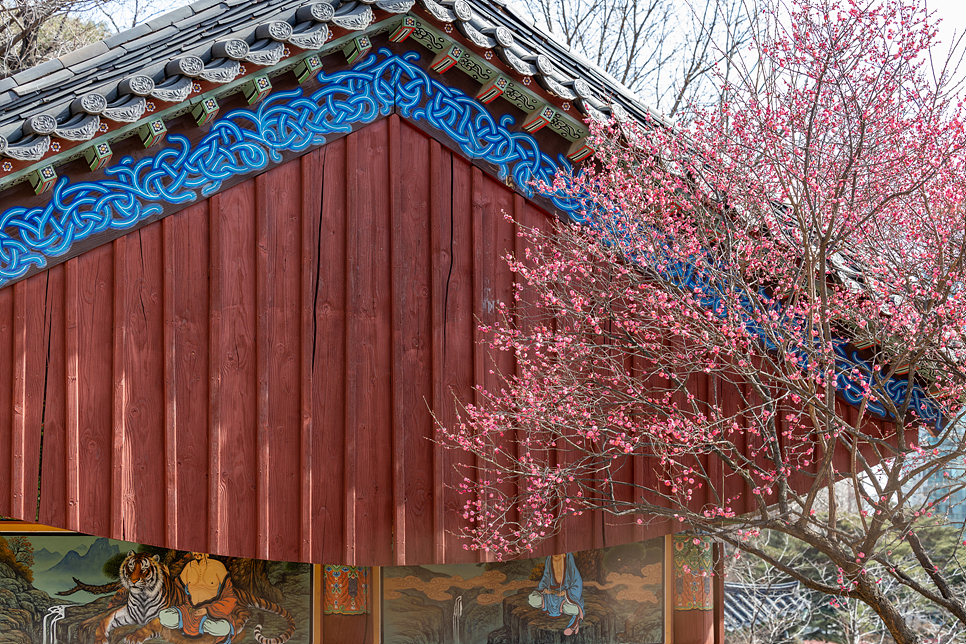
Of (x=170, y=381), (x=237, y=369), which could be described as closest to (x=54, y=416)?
(x=170, y=381)

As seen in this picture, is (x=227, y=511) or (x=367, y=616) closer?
(x=227, y=511)

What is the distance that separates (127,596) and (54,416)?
4.23 feet

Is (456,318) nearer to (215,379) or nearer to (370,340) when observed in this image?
(370,340)

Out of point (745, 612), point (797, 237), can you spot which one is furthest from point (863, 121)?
point (745, 612)

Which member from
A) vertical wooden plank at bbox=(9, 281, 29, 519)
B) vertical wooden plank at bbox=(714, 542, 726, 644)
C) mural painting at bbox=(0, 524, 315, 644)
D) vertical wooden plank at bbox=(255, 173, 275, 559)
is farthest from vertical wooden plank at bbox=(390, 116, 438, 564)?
vertical wooden plank at bbox=(714, 542, 726, 644)

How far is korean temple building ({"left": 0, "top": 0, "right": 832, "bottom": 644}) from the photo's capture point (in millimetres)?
4074

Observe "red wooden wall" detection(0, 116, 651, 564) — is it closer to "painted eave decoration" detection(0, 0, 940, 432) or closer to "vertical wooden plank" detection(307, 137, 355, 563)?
"vertical wooden plank" detection(307, 137, 355, 563)

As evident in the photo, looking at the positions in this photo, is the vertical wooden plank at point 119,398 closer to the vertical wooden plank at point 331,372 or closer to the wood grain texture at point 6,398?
the wood grain texture at point 6,398

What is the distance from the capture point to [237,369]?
4.43 m

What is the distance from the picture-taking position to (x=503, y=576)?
5270 mm

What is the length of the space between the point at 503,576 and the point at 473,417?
1303 millimetres

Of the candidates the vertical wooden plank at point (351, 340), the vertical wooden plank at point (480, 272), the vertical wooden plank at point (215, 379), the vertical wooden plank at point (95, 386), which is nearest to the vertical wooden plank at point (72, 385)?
the vertical wooden plank at point (95, 386)

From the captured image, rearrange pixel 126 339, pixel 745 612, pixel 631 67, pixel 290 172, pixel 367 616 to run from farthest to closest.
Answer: pixel 745 612 → pixel 631 67 → pixel 367 616 → pixel 290 172 → pixel 126 339

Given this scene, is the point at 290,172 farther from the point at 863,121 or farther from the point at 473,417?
the point at 863,121
